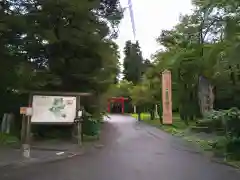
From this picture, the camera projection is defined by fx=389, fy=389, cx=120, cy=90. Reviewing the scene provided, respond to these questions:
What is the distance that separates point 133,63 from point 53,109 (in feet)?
221

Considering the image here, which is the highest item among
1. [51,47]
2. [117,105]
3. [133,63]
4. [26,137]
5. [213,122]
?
[133,63]

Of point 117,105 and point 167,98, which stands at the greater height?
point 117,105

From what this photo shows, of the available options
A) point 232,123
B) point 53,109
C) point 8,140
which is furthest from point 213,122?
point 8,140

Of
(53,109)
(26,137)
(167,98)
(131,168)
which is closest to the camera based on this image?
(131,168)

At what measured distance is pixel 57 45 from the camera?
779 inches

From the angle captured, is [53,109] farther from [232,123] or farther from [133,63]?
[133,63]

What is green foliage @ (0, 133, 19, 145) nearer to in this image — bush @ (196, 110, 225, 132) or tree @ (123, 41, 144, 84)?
bush @ (196, 110, 225, 132)

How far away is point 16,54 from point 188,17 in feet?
69.9

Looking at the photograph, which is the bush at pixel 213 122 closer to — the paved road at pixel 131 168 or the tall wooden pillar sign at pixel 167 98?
the paved road at pixel 131 168

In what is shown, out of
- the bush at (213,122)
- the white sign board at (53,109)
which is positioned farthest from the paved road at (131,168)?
the white sign board at (53,109)

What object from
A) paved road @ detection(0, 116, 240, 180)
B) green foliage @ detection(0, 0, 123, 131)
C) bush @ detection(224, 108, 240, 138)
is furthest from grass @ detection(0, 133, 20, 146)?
bush @ detection(224, 108, 240, 138)

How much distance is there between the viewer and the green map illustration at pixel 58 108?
16.2 meters

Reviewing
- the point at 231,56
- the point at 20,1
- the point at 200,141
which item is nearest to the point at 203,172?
the point at 231,56

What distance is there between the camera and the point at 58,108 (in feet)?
53.6
